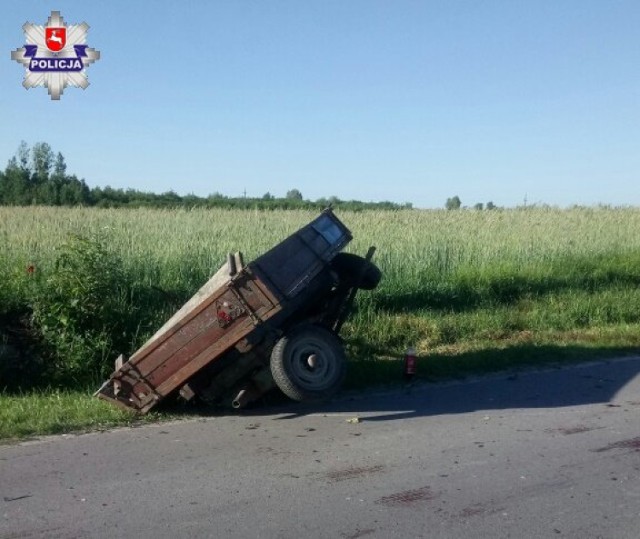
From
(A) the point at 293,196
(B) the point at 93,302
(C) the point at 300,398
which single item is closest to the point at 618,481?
(C) the point at 300,398

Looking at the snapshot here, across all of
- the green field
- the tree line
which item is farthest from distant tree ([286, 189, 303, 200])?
the green field

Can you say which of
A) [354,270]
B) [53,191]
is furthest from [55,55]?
[53,191]

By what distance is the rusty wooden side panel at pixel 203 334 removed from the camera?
712 centimetres

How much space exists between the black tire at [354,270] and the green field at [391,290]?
1.10 meters

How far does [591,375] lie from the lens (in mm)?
9531

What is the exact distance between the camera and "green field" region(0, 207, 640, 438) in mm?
9547

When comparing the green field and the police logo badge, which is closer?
the green field

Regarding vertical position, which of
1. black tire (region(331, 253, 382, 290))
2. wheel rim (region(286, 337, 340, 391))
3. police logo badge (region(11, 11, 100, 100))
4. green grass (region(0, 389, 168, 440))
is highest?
police logo badge (region(11, 11, 100, 100))

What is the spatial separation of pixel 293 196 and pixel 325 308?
41.0 m

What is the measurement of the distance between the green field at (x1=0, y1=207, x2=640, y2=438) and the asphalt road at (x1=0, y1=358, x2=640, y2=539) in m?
1.86

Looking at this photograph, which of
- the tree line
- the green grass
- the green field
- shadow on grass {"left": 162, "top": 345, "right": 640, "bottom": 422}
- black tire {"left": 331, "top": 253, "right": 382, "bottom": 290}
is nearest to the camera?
the green grass

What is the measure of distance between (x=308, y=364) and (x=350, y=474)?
5.67 feet

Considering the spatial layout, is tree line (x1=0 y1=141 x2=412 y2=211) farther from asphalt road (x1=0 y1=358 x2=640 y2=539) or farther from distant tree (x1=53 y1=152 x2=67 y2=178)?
asphalt road (x1=0 y1=358 x2=640 y2=539)

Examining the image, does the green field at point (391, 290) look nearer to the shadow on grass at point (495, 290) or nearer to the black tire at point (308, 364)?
the shadow on grass at point (495, 290)
